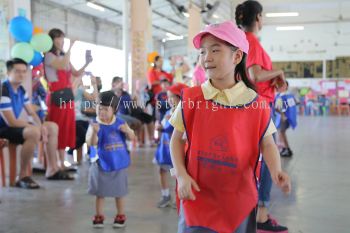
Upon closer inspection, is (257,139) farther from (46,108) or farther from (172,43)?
(172,43)

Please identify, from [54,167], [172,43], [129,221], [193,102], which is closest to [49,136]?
[54,167]

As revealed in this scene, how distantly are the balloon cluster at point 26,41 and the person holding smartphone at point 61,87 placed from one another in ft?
0.38

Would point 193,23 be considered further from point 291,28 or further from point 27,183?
point 27,183

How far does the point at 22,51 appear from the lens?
4281 mm

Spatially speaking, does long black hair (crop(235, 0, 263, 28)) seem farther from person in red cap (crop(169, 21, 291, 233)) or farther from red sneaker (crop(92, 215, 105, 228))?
red sneaker (crop(92, 215, 105, 228))

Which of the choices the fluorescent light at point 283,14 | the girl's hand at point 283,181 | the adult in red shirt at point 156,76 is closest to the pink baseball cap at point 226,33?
the girl's hand at point 283,181

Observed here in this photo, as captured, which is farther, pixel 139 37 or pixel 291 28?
pixel 291 28

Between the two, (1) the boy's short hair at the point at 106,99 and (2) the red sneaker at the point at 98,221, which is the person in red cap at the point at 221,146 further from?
(2) the red sneaker at the point at 98,221

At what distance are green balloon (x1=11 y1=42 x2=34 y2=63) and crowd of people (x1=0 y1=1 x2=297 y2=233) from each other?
8.7 inches

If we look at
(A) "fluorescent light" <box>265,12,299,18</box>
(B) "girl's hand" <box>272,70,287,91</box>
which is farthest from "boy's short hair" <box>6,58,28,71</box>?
(A) "fluorescent light" <box>265,12,299,18</box>

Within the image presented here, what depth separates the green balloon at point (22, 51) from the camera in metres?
4.27

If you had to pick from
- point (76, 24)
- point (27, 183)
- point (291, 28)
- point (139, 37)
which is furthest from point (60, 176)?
point (291, 28)

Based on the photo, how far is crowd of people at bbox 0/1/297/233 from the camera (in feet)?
4.77

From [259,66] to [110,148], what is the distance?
44.9 inches
